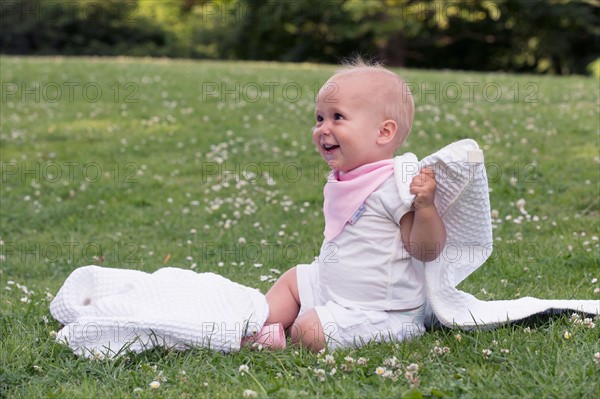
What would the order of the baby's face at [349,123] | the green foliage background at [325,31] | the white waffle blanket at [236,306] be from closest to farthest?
the white waffle blanket at [236,306]
the baby's face at [349,123]
the green foliage background at [325,31]

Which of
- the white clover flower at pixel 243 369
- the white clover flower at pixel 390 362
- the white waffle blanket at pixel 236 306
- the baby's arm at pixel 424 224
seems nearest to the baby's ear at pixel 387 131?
the white waffle blanket at pixel 236 306

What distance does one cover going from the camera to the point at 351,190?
3.82 metres

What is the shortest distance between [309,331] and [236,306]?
491mm

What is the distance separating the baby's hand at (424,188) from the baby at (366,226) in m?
0.16

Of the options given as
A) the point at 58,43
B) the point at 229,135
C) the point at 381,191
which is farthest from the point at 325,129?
the point at 58,43

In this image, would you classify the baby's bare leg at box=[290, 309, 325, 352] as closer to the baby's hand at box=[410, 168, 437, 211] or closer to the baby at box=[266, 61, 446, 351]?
the baby at box=[266, 61, 446, 351]

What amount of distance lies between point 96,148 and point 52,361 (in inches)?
284

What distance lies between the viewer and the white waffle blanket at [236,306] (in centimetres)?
365

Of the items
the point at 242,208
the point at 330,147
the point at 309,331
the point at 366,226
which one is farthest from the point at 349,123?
the point at 242,208

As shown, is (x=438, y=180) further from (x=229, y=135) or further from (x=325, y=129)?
(x=229, y=135)

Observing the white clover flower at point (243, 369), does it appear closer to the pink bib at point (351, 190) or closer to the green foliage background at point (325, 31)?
the pink bib at point (351, 190)

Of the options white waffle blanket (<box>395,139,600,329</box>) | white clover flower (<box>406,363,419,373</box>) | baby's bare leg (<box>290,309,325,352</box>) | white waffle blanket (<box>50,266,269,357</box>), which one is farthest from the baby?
white clover flower (<box>406,363,419,373</box>)

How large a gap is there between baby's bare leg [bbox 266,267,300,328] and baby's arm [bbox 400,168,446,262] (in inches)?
30.6

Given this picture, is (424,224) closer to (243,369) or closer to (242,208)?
(243,369)
